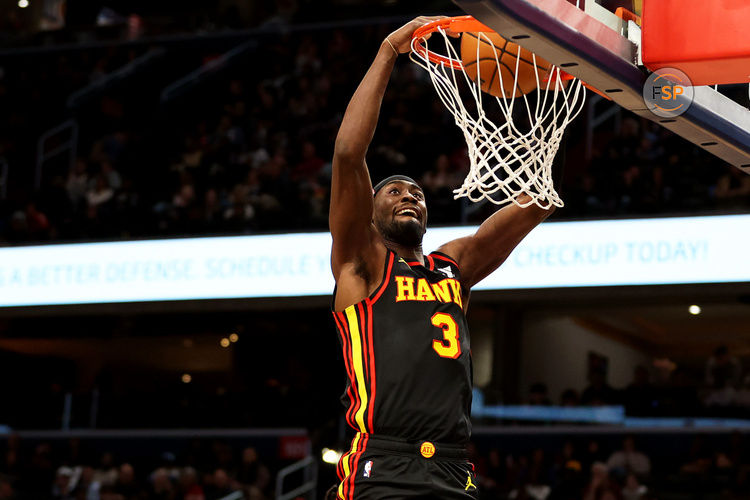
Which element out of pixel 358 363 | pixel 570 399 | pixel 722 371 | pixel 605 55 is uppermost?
pixel 605 55

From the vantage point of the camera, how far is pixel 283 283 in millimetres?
11297

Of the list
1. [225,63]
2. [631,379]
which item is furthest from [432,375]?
[225,63]

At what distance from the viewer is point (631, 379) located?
42.7 feet

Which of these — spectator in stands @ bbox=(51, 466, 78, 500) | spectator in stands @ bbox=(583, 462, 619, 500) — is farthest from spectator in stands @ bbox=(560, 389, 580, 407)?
spectator in stands @ bbox=(51, 466, 78, 500)

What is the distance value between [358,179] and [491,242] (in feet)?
2.52

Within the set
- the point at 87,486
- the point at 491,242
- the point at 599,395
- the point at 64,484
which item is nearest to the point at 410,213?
the point at 491,242

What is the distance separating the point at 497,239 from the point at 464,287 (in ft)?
0.85

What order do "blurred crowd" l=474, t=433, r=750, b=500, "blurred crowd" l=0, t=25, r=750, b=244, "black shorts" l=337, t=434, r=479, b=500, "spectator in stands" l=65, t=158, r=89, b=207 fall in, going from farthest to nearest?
"spectator in stands" l=65, t=158, r=89, b=207, "blurred crowd" l=0, t=25, r=750, b=244, "blurred crowd" l=474, t=433, r=750, b=500, "black shorts" l=337, t=434, r=479, b=500

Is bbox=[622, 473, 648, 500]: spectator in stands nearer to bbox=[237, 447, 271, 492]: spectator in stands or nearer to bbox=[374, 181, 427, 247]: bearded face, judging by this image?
bbox=[237, 447, 271, 492]: spectator in stands

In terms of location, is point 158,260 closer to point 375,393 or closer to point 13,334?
point 13,334

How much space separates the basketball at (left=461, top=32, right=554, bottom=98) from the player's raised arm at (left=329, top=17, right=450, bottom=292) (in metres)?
0.47

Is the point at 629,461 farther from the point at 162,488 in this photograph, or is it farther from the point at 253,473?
the point at 162,488

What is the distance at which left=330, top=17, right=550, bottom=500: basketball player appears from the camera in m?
3.61

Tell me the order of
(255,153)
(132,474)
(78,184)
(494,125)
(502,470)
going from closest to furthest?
(494,125) < (502,470) < (132,474) < (255,153) < (78,184)
